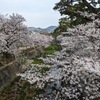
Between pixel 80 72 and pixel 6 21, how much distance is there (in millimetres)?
14514

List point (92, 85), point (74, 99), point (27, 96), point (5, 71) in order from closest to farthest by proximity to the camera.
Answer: point (92, 85)
point (74, 99)
point (27, 96)
point (5, 71)

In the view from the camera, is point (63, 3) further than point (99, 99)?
Yes

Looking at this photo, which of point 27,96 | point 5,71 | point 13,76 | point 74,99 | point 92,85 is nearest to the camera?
point 92,85

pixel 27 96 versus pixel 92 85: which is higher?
pixel 92 85

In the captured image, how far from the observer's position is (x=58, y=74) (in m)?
12.7

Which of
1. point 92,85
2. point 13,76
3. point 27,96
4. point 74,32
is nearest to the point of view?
point 92,85

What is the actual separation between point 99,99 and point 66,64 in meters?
2.04

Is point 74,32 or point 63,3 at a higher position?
point 63,3

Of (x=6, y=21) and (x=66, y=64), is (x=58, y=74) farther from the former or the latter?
(x=6, y=21)

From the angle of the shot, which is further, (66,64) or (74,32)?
(74,32)

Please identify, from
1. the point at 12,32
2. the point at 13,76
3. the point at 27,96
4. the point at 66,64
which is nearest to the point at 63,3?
the point at 12,32

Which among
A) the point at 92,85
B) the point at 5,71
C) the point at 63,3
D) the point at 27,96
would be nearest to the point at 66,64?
the point at 92,85

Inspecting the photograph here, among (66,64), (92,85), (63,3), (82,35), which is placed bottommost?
(92,85)

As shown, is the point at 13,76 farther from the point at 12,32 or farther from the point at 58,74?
the point at 58,74
